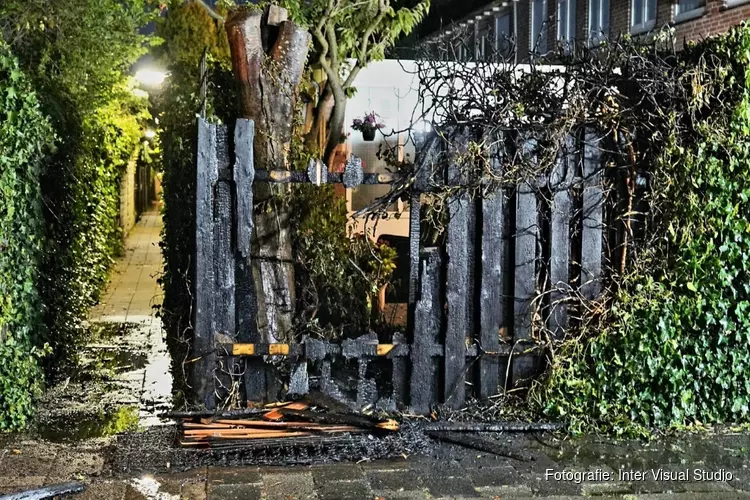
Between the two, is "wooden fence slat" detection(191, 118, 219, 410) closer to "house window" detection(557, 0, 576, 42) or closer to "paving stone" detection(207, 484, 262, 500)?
"paving stone" detection(207, 484, 262, 500)

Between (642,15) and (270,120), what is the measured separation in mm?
16383

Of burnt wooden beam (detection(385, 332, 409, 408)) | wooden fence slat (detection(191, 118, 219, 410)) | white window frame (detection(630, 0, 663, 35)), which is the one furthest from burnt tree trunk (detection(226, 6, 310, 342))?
white window frame (detection(630, 0, 663, 35))

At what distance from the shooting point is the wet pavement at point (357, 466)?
5020 millimetres

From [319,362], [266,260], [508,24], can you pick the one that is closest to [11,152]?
[266,260]

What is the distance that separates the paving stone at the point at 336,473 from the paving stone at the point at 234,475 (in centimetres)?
39

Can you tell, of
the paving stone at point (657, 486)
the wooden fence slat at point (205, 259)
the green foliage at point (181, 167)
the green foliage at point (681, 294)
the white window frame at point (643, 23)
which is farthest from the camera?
the white window frame at point (643, 23)

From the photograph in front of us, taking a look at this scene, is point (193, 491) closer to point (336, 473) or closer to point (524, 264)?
point (336, 473)

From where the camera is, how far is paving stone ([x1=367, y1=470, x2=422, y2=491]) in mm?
5078

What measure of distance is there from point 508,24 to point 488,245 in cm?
2228

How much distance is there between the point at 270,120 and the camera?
6.43 m

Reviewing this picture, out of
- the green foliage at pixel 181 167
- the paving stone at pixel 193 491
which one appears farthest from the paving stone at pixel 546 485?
the green foliage at pixel 181 167

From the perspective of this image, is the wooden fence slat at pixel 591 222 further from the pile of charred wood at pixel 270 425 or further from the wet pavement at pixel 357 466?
the pile of charred wood at pixel 270 425

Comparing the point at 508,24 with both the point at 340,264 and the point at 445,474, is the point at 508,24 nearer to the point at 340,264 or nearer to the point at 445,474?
the point at 340,264

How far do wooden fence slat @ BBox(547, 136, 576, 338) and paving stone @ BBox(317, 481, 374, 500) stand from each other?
2109 mm
